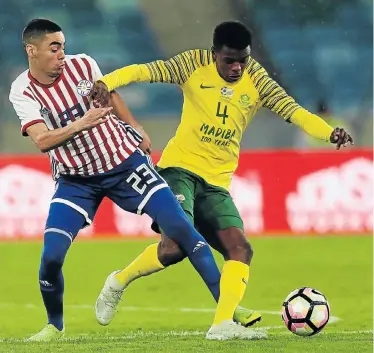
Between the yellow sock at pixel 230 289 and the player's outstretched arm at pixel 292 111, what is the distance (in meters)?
0.97

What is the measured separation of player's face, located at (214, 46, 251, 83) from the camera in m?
6.93

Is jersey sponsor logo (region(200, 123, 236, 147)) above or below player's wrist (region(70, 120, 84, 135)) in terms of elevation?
below

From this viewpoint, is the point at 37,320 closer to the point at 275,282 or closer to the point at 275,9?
the point at 275,282

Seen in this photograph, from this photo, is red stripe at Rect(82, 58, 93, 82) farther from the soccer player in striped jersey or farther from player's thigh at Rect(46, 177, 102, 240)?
player's thigh at Rect(46, 177, 102, 240)

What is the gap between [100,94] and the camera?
6.75 metres

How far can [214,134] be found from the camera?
7.36 m

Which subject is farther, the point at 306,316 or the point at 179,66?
the point at 179,66

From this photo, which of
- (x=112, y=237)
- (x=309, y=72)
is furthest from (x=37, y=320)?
(x=309, y=72)

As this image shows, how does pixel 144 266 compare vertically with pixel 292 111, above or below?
below

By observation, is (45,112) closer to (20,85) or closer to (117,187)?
(20,85)

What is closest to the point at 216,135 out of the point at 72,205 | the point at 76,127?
the point at 72,205

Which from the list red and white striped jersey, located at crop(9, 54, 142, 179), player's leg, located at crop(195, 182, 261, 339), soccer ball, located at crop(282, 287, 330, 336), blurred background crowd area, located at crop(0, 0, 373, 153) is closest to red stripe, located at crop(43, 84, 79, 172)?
red and white striped jersey, located at crop(9, 54, 142, 179)

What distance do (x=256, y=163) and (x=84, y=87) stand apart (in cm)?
804

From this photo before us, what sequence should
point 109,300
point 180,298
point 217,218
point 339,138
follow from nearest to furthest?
point 339,138
point 217,218
point 109,300
point 180,298
